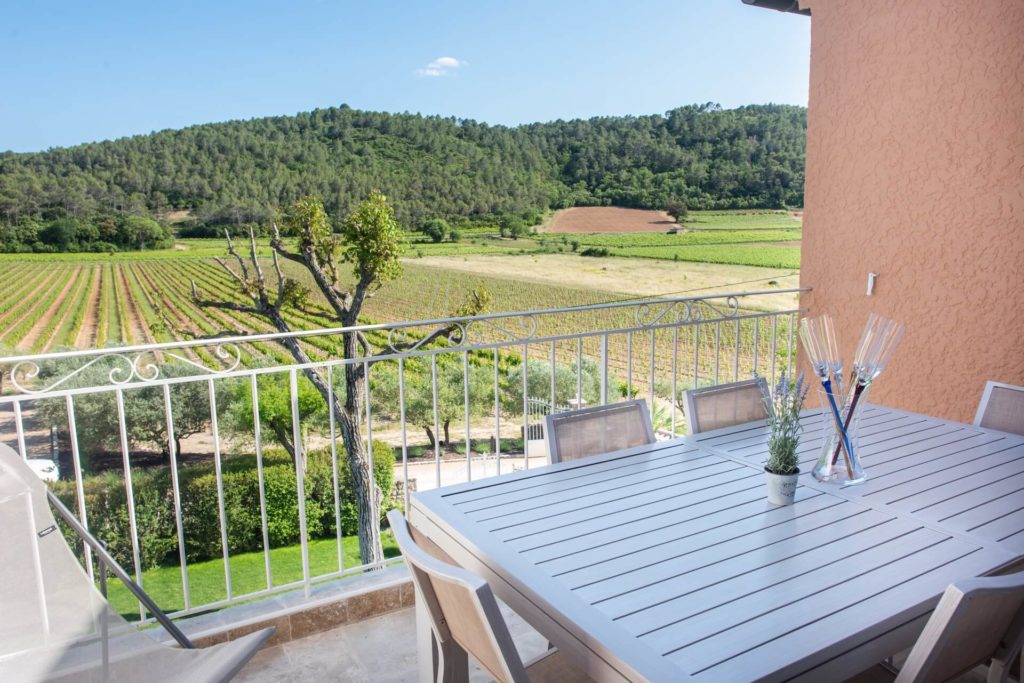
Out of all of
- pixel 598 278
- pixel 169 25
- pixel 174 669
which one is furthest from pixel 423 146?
pixel 174 669

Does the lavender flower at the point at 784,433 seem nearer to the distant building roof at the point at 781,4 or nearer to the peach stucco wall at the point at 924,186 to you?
the peach stucco wall at the point at 924,186

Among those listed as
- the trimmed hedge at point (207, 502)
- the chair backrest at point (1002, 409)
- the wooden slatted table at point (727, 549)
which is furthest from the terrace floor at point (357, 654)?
the trimmed hedge at point (207, 502)

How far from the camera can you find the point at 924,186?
11.7ft

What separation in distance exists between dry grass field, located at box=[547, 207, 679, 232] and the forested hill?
271 millimetres

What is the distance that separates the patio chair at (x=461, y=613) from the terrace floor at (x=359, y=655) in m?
0.85

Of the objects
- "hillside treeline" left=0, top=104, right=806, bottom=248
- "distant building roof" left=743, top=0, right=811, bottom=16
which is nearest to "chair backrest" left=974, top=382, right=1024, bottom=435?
"distant building roof" left=743, top=0, right=811, bottom=16

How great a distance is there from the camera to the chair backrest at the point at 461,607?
1.13 meters

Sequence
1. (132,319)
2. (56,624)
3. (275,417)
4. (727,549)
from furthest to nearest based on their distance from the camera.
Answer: (275,417)
(132,319)
(56,624)
(727,549)

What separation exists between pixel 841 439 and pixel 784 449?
28 centimetres

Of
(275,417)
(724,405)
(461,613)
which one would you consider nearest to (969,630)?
(461,613)

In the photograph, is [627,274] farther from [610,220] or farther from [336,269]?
[336,269]

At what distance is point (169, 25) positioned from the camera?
15.5 m

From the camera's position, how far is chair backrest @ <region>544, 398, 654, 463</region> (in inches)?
82.9

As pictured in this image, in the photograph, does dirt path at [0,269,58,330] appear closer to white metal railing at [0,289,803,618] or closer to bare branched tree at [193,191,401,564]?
white metal railing at [0,289,803,618]
